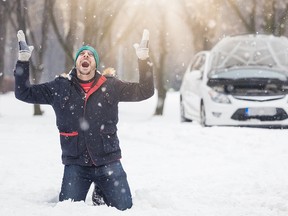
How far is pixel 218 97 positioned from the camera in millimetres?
9688

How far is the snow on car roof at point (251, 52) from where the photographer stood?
10.6 m

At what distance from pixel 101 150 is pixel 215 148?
14.0 feet

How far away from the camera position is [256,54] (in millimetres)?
10844

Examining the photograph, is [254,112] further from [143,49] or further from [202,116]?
[143,49]

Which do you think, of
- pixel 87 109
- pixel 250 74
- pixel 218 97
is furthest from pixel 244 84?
pixel 87 109

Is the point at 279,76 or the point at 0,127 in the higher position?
the point at 279,76

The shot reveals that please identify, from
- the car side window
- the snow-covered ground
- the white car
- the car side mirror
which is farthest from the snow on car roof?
the snow-covered ground

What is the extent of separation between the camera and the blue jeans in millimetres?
4656

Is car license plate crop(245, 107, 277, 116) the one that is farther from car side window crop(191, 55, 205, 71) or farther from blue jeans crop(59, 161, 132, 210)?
blue jeans crop(59, 161, 132, 210)

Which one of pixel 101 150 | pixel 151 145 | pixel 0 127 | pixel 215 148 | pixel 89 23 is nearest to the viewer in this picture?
pixel 101 150

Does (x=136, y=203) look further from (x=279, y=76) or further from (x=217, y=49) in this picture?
(x=217, y=49)

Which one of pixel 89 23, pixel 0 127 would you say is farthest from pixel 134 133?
pixel 89 23

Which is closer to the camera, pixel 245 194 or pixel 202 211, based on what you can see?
pixel 202 211

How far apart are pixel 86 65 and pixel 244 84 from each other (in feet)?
18.0
